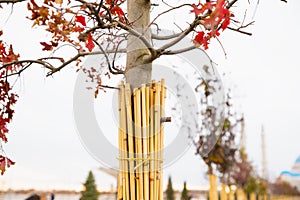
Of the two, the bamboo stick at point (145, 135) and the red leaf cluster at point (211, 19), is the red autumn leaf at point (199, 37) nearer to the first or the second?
the red leaf cluster at point (211, 19)

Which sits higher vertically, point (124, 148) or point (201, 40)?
point (201, 40)

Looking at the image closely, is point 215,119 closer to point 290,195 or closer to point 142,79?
point 142,79

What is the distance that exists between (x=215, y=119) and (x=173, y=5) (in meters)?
4.25

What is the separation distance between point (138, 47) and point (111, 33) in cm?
25

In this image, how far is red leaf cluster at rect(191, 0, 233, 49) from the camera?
4.29 ft

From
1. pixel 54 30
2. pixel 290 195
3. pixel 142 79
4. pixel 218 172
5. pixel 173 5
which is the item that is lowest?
pixel 290 195

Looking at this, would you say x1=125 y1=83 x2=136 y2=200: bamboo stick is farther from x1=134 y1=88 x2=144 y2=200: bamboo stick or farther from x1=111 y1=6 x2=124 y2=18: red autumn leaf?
x1=111 y1=6 x2=124 y2=18: red autumn leaf

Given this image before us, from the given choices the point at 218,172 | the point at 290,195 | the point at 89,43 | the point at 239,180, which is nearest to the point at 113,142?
the point at 89,43

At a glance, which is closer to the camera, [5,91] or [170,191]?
[5,91]

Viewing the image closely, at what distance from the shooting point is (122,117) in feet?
5.23

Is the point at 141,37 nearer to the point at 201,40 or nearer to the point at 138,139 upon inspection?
the point at 201,40

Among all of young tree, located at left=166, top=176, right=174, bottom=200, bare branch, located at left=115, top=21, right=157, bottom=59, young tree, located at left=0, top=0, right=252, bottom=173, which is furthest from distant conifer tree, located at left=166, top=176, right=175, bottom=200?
bare branch, located at left=115, top=21, right=157, bottom=59

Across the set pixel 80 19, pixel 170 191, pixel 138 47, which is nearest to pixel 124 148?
pixel 138 47

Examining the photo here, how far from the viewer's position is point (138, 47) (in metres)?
1.67
